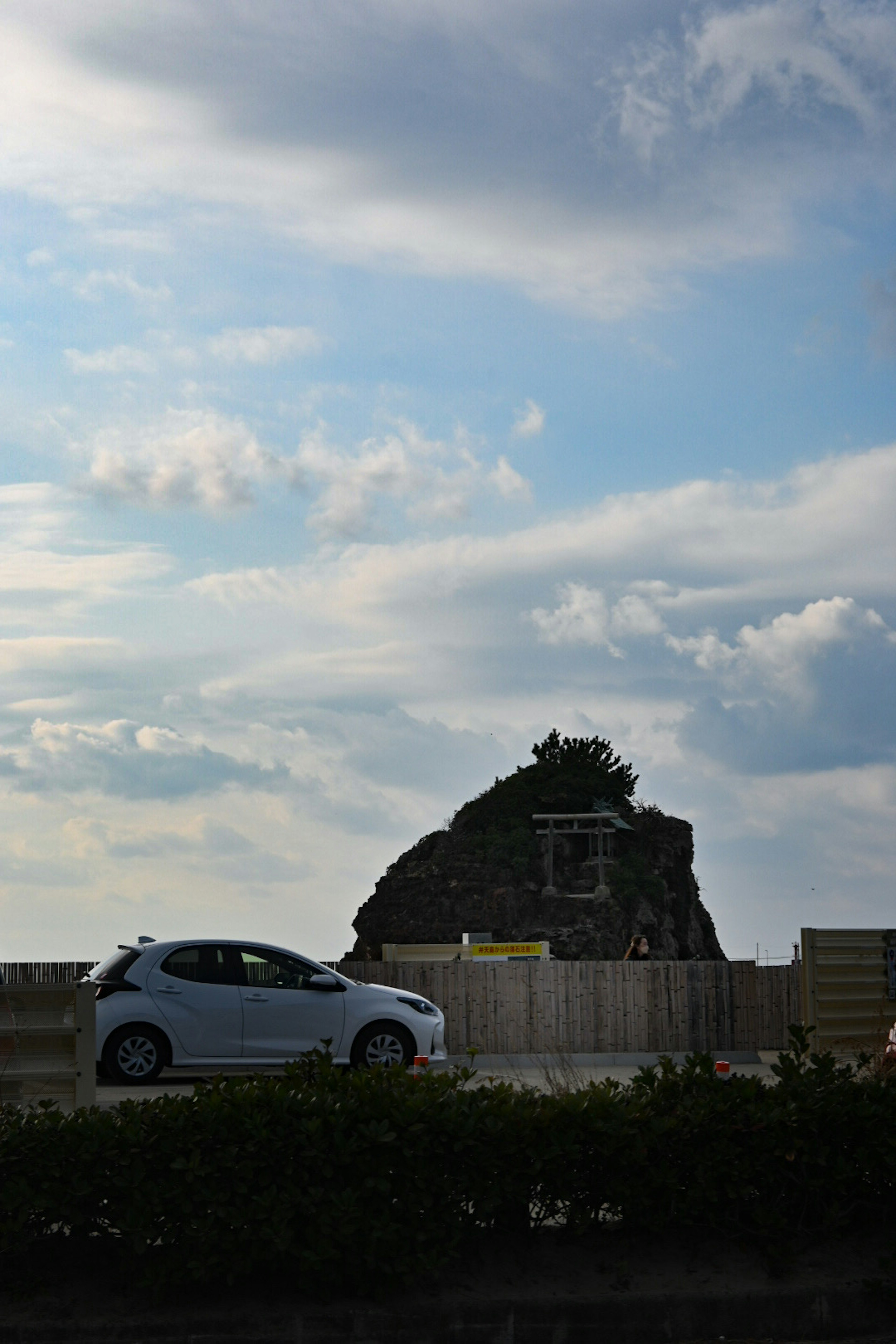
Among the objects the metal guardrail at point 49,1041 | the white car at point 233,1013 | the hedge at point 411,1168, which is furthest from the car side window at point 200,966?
the hedge at point 411,1168

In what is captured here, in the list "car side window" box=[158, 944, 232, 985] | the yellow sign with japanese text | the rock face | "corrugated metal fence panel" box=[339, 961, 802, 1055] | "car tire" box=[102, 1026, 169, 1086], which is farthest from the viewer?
the rock face

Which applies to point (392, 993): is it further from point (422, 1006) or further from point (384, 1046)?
point (384, 1046)

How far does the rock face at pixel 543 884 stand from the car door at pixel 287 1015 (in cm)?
4075

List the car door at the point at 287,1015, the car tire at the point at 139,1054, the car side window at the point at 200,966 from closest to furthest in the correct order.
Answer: the car tire at the point at 139,1054, the car door at the point at 287,1015, the car side window at the point at 200,966

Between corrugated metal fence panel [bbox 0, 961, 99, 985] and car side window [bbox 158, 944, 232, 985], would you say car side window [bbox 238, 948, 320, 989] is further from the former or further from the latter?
corrugated metal fence panel [bbox 0, 961, 99, 985]

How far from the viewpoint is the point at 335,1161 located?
606 cm

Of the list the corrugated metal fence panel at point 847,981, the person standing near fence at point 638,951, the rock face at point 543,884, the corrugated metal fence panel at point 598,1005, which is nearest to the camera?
the corrugated metal fence panel at point 847,981

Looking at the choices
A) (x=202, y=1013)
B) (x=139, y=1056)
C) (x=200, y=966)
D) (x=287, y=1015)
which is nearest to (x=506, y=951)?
(x=287, y=1015)

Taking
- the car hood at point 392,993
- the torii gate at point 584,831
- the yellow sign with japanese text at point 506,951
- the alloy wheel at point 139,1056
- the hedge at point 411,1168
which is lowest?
the alloy wheel at point 139,1056

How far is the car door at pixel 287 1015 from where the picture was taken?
51.2 ft

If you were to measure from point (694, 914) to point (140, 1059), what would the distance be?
2249 inches

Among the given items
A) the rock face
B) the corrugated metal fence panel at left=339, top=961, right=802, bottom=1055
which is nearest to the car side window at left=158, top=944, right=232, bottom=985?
the corrugated metal fence panel at left=339, top=961, right=802, bottom=1055

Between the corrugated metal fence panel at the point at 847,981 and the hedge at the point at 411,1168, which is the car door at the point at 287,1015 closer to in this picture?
the corrugated metal fence panel at the point at 847,981

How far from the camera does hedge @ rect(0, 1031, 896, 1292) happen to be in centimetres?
597
